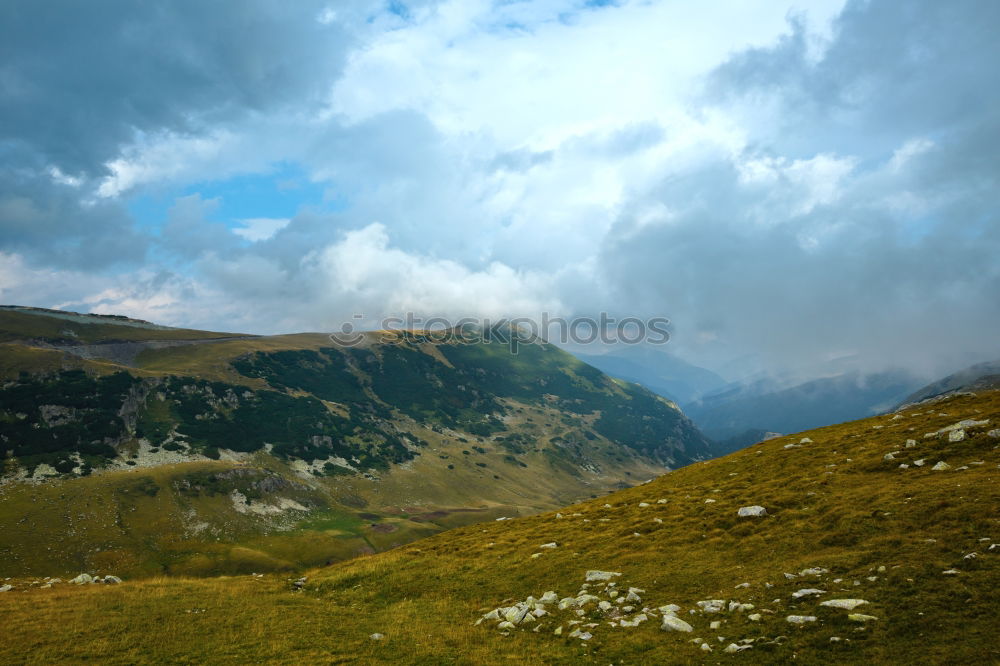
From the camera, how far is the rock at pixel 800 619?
1894 centimetres

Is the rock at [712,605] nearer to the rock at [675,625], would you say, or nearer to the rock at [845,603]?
the rock at [675,625]

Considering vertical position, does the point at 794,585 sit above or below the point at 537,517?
above

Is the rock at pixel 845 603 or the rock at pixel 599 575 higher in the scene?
the rock at pixel 845 603

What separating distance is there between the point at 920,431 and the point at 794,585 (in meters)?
30.2

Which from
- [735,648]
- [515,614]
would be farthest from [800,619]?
[515,614]

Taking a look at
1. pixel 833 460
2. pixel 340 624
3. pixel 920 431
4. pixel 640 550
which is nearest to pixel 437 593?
pixel 340 624

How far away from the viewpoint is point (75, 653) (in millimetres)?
24891

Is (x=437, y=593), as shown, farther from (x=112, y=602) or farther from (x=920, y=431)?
(x=920, y=431)

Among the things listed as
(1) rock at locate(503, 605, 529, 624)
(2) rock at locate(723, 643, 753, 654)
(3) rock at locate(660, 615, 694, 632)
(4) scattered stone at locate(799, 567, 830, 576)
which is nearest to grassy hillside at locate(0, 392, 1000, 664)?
(4) scattered stone at locate(799, 567, 830, 576)

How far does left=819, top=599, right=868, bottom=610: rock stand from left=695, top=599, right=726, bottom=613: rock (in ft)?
13.8

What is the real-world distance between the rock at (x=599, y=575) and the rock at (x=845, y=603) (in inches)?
506

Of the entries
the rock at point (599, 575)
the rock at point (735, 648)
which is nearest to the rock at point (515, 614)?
the rock at point (599, 575)

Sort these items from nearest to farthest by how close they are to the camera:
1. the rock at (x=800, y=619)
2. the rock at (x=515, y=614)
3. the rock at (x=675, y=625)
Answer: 1. the rock at (x=800, y=619)
2. the rock at (x=675, y=625)
3. the rock at (x=515, y=614)

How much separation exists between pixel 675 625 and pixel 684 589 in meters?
5.35
